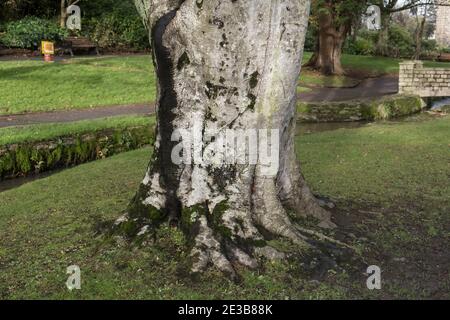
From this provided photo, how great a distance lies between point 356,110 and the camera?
18578 millimetres

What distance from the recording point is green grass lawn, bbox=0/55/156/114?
56.9 ft

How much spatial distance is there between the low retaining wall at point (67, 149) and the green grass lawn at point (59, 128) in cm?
14

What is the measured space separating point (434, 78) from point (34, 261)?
2111 centimetres

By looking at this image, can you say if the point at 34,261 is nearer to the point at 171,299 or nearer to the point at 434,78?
the point at 171,299

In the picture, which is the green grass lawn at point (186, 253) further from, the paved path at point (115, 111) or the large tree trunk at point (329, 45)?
the large tree trunk at point (329, 45)

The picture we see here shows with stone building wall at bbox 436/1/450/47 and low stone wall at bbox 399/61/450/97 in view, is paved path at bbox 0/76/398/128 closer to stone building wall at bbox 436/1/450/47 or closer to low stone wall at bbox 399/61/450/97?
low stone wall at bbox 399/61/450/97

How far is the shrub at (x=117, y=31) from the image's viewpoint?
30266 mm

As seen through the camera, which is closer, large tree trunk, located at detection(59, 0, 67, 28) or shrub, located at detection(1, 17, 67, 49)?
shrub, located at detection(1, 17, 67, 49)

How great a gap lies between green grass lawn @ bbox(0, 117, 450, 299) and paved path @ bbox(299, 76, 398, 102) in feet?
39.5

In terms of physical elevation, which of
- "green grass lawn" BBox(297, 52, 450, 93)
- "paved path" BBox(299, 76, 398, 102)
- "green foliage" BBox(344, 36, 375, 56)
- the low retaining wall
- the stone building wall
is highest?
the stone building wall

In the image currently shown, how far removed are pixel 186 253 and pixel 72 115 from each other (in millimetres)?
11932

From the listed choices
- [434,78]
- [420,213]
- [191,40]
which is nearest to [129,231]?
[191,40]

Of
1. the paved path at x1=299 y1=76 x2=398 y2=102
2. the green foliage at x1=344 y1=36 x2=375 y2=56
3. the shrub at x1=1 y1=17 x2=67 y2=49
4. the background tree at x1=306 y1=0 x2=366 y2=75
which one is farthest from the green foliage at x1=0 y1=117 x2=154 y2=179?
the green foliage at x1=344 y1=36 x2=375 y2=56

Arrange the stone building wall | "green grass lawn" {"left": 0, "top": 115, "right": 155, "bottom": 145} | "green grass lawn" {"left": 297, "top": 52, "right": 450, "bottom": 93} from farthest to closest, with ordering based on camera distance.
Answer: the stone building wall, "green grass lawn" {"left": 297, "top": 52, "right": 450, "bottom": 93}, "green grass lawn" {"left": 0, "top": 115, "right": 155, "bottom": 145}
